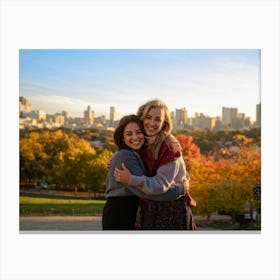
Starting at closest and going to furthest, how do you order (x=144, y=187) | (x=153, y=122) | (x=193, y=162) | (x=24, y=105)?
(x=144, y=187) → (x=153, y=122) → (x=193, y=162) → (x=24, y=105)

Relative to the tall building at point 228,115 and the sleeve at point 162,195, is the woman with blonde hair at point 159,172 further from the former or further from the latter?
the tall building at point 228,115

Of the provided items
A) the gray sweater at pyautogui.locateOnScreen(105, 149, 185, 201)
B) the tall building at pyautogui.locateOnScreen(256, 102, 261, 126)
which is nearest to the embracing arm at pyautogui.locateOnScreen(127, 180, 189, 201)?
the gray sweater at pyautogui.locateOnScreen(105, 149, 185, 201)

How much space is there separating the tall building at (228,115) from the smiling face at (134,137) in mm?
1378

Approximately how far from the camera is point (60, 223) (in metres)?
7.63

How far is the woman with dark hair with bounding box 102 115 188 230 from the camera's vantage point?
6676mm

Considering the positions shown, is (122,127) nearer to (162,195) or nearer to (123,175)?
(123,175)

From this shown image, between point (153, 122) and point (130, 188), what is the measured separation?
0.75 meters

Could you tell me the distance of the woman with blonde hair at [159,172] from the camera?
263 inches

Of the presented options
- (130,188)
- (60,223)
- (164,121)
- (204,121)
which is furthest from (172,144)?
(60,223)

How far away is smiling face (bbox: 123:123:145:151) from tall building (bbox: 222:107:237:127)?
1.38m

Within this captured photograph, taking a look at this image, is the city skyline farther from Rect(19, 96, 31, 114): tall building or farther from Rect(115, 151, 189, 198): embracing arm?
Rect(115, 151, 189, 198): embracing arm
